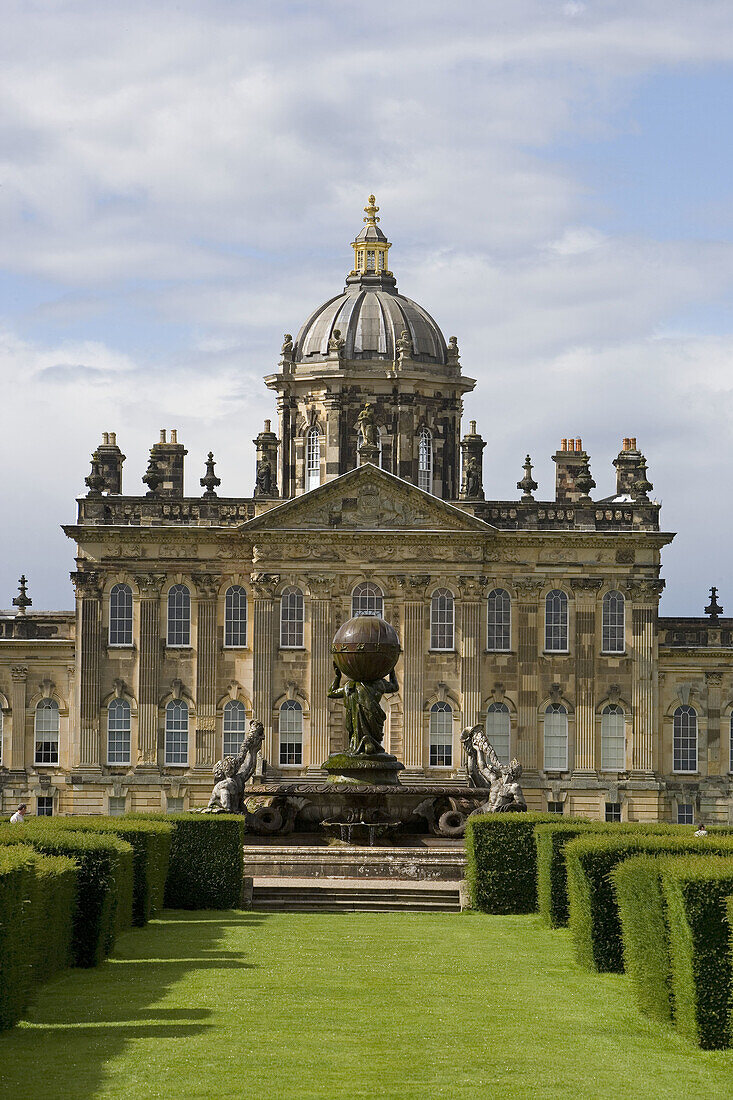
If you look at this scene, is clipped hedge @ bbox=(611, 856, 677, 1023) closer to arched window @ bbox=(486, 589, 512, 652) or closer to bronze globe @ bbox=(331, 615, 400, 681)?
bronze globe @ bbox=(331, 615, 400, 681)

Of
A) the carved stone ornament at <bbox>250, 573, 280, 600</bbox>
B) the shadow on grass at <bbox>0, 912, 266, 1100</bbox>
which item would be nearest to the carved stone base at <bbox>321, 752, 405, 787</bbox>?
the shadow on grass at <bbox>0, 912, 266, 1100</bbox>

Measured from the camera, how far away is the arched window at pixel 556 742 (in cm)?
6612

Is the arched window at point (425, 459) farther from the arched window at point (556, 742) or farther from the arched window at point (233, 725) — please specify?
the arched window at point (233, 725)

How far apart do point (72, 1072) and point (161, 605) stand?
50.4 meters

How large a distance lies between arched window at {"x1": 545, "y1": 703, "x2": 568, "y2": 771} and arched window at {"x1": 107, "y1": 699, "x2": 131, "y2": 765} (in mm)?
13422

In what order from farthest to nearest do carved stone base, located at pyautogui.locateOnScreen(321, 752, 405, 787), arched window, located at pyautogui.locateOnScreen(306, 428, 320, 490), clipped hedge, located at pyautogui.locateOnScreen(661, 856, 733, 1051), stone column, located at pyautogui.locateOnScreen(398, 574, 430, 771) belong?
arched window, located at pyautogui.locateOnScreen(306, 428, 320, 490) < stone column, located at pyautogui.locateOnScreen(398, 574, 430, 771) < carved stone base, located at pyautogui.locateOnScreen(321, 752, 405, 787) < clipped hedge, located at pyautogui.locateOnScreen(661, 856, 733, 1051)

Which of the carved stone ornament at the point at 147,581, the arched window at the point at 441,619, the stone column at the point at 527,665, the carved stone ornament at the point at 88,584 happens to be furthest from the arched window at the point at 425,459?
the carved stone ornament at the point at 88,584

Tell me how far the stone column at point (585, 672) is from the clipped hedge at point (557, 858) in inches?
1393

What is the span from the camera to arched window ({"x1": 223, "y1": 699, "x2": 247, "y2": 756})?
66.2 meters

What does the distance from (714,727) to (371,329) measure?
19.0 m

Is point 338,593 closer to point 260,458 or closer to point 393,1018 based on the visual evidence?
point 260,458

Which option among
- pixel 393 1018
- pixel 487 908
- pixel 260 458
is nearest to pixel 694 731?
pixel 260 458

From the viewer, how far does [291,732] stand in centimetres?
6594

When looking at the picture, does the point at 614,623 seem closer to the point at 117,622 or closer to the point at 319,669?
the point at 319,669
